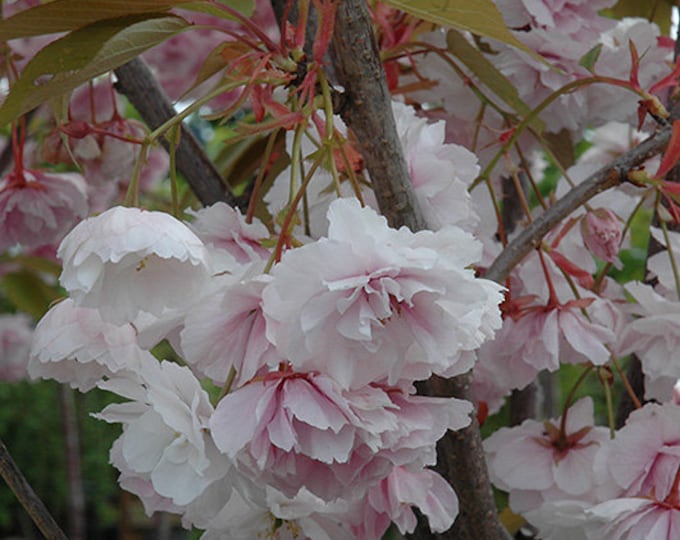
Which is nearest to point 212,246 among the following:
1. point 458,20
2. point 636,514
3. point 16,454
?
point 458,20

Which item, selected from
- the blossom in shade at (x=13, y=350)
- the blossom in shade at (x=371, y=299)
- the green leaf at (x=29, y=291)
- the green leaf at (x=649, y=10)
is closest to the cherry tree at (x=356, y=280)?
the blossom in shade at (x=371, y=299)

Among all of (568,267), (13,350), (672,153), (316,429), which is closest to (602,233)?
(568,267)

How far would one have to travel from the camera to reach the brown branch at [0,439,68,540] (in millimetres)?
609

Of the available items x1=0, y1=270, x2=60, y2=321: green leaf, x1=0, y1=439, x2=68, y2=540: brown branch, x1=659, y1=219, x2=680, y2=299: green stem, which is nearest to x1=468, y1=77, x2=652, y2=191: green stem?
x1=659, y1=219, x2=680, y2=299: green stem

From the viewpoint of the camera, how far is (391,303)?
49 cm

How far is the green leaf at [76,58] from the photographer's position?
558mm

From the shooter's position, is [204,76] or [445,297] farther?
[204,76]

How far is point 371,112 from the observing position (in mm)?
605

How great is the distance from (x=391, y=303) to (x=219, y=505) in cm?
14

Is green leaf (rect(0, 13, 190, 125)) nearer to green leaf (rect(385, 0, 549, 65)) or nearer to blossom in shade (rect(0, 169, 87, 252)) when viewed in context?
green leaf (rect(385, 0, 549, 65))

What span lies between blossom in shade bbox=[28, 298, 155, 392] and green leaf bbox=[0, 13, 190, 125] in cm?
11

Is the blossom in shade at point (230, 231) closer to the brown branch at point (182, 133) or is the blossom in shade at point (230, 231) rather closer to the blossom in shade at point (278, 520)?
the blossom in shade at point (278, 520)

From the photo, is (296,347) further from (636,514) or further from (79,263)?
(636,514)

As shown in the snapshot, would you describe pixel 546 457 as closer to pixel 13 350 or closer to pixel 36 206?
pixel 36 206
